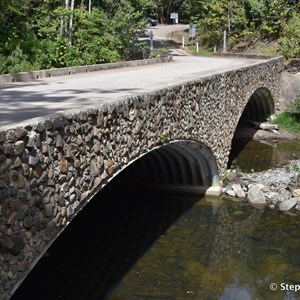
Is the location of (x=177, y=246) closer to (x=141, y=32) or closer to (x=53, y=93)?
(x=53, y=93)

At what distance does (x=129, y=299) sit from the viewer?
396 inches

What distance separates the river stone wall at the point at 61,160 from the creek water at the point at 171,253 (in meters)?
3.07

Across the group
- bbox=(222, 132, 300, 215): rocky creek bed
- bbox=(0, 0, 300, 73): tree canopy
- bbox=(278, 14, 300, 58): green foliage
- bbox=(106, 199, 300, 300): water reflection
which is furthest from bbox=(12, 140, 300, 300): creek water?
bbox=(278, 14, 300, 58): green foliage

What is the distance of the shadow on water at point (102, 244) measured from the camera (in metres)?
10.6

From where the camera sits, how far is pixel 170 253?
1223 cm

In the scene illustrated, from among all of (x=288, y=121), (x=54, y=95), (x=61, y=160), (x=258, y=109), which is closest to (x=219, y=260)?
(x=54, y=95)

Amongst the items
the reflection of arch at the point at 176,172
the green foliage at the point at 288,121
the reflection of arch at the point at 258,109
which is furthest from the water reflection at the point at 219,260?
the reflection of arch at the point at 258,109

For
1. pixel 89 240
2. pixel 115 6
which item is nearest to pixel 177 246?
pixel 89 240

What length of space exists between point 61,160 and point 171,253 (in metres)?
6.59

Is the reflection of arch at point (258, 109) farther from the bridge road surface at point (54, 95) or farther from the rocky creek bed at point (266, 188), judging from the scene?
the bridge road surface at point (54, 95)

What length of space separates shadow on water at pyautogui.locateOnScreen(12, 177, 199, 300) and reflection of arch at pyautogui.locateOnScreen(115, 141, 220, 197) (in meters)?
0.46

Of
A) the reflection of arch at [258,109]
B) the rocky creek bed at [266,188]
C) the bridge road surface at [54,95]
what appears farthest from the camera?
the reflection of arch at [258,109]

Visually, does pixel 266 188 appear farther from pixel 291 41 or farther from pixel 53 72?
pixel 291 41

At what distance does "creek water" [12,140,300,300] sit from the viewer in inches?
416
